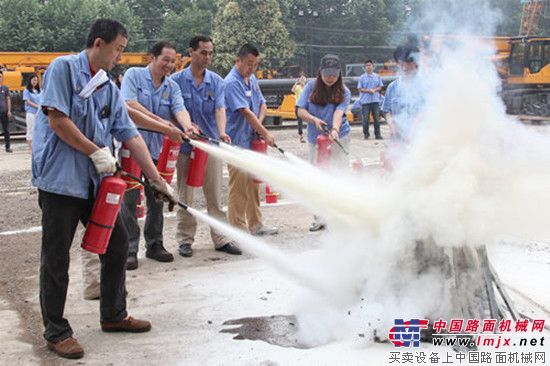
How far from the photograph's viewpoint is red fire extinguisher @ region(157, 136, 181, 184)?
6074 mm

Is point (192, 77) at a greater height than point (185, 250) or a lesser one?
greater

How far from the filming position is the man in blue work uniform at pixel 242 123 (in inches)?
275

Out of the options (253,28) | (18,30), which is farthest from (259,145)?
(18,30)

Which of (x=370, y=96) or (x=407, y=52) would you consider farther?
(x=370, y=96)

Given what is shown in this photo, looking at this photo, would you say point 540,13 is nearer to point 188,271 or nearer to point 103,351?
point 188,271

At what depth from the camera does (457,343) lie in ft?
12.8

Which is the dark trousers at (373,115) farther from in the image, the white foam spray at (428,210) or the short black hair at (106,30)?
the short black hair at (106,30)

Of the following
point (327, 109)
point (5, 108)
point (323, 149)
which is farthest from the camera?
point (5, 108)

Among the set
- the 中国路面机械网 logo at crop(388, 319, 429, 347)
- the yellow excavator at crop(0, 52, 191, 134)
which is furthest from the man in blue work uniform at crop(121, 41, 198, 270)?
the yellow excavator at crop(0, 52, 191, 134)

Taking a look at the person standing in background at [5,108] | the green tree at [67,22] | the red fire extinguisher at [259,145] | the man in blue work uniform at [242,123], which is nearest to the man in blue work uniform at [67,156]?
the man in blue work uniform at [242,123]

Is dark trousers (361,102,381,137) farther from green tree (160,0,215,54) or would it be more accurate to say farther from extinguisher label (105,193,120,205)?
green tree (160,0,215,54)

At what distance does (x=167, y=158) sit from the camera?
613cm

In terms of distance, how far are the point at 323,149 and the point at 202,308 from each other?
124 inches

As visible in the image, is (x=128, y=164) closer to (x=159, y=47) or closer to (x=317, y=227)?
(x=159, y=47)
